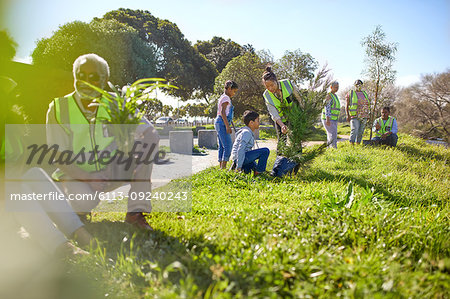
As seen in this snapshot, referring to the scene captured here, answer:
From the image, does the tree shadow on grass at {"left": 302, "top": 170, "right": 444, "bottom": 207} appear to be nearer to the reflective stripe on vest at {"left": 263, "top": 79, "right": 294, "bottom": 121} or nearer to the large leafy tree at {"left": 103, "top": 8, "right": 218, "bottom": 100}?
the reflective stripe on vest at {"left": 263, "top": 79, "right": 294, "bottom": 121}

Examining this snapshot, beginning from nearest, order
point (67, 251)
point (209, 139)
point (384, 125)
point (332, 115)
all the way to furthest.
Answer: point (67, 251), point (332, 115), point (384, 125), point (209, 139)

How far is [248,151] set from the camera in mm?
5812

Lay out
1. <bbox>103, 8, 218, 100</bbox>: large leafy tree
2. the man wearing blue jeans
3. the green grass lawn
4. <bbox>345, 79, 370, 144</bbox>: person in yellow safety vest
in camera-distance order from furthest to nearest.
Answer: <bbox>103, 8, 218, 100</bbox>: large leafy tree → <bbox>345, 79, 370, 144</bbox>: person in yellow safety vest → the man wearing blue jeans → the green grass lawn

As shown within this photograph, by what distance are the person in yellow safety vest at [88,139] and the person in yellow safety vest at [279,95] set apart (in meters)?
3.70

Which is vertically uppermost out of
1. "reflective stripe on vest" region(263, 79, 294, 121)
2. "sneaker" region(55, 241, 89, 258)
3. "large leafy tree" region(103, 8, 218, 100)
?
"large leafy tree" region(103, 8, 218, 100)

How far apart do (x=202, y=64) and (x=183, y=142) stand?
2812 centimetres

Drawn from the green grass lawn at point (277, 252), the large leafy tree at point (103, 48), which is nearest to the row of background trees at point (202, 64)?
the large leafy tree at point (103, 48)

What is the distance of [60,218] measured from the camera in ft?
8.24

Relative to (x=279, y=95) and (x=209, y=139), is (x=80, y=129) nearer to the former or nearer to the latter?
(x=279, y=95)

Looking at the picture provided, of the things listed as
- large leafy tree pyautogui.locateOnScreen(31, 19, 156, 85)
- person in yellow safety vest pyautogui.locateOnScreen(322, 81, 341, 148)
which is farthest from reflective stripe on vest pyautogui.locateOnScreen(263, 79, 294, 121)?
large leafy tree pyautogui.locateOnScreen(31, 19, 156, 85)

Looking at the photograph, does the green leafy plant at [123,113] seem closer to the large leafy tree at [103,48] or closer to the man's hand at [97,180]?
the man's hand at [97,180]

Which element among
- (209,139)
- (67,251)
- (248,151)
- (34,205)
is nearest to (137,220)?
(67,251)

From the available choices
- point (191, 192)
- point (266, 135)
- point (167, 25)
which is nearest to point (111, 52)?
point (167, 25)

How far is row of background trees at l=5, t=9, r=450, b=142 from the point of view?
21.4 metres
